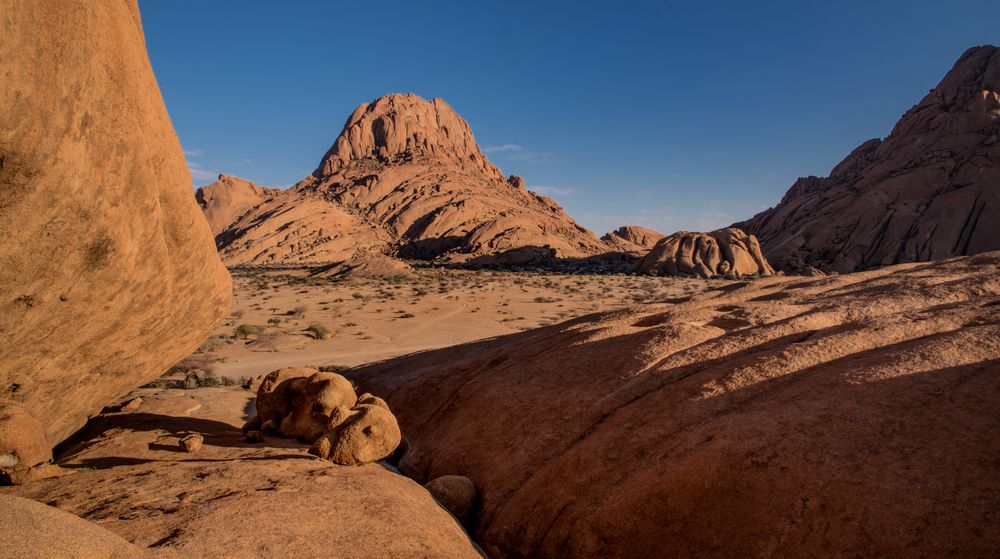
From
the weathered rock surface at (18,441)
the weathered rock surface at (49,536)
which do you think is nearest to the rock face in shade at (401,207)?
the weathered rock surface at (18,441)

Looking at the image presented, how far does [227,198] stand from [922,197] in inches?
4847

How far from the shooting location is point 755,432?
429 centimetres

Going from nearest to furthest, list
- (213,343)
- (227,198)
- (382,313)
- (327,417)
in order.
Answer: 1. (327,417)
2. (213,343)
3. (382,313)
4. (227,198)

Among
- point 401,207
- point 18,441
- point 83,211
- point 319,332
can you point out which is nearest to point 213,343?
point 319,332

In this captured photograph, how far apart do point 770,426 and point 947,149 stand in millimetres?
73189

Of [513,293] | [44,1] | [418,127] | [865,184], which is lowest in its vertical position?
[513,293]

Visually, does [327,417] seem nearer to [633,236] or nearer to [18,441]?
[18,441]

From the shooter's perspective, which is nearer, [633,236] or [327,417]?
[327,417]

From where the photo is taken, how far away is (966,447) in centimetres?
352

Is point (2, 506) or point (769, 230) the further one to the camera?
point (769, 230)

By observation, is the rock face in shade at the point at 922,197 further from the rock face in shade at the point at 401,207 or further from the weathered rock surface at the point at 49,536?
the weathered rock surface at the point at 49,536

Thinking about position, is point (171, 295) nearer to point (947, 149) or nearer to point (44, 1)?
point (44, 1)

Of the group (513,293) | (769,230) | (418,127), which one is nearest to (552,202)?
(418,127)

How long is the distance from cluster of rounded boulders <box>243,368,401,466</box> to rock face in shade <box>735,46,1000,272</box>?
57054 millimetres
